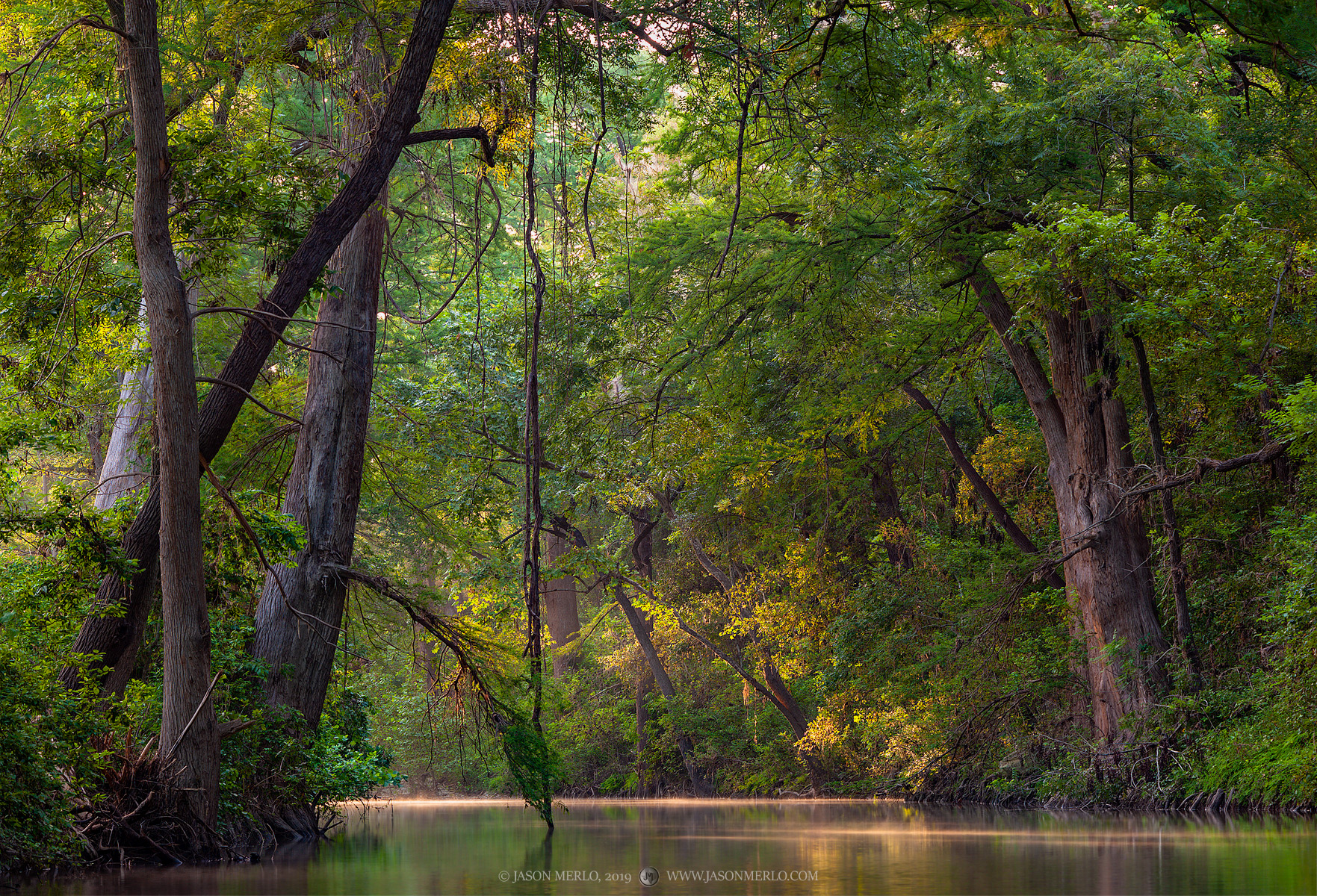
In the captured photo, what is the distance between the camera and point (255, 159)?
29.1ft

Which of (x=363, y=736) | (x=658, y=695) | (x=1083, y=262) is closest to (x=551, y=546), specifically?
(x=658, y=695)

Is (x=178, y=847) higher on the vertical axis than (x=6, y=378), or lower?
lower

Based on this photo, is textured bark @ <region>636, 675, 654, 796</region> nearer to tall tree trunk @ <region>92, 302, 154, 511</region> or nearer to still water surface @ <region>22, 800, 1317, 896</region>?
tall tree trunk @ <region>92, 302, 154, 511</region>

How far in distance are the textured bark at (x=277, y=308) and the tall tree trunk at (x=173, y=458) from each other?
66 centimetres

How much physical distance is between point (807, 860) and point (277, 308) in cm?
510

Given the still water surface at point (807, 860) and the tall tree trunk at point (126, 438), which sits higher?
the tall tree trunk at point (126, 438)

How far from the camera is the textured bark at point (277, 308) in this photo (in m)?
8.25

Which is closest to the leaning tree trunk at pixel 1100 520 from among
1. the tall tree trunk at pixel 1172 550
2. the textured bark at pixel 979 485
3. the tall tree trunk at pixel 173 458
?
the tall tree trunk at pixel 1172 550

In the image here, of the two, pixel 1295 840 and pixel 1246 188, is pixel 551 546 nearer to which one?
pixel 1246 188

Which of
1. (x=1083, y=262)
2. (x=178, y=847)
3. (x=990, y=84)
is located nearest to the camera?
(x=178, y=847)

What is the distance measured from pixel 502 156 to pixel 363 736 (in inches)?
265

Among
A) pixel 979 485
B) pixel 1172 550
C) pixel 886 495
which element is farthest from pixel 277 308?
pixel 886 495

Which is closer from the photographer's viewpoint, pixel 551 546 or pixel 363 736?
pixel 363 736

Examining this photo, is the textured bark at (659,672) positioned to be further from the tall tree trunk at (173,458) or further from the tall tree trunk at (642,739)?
the tall tree trunk at (173,458)
